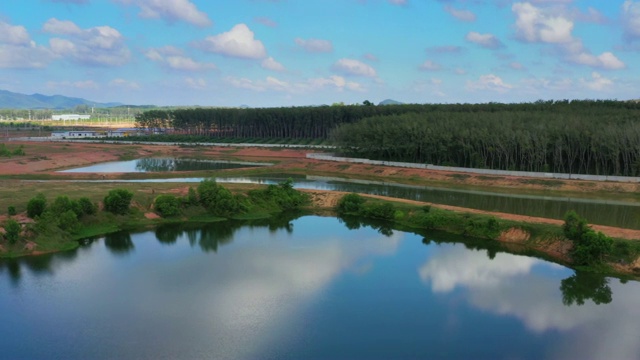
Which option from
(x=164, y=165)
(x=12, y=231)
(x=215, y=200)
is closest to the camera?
(x=12, y=231)

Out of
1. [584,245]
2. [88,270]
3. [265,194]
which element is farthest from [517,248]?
[88,270]

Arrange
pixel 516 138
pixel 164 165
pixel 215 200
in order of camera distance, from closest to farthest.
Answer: pixel 215 200, pixel 516 138, pixel 164 165

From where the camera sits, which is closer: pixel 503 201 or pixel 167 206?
pixel 167 206

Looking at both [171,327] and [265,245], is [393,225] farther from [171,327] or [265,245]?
[171,327]

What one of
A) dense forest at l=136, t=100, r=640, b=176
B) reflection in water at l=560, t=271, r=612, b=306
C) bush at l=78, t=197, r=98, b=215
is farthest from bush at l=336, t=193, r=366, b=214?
dense forest at l=136, t=100, r=640, b=176

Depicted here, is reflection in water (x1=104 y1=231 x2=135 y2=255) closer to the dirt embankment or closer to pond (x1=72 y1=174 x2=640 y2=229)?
the dirt embankment

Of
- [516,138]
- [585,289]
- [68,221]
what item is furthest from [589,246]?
[68,221]

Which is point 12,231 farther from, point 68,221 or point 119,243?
point 119,243

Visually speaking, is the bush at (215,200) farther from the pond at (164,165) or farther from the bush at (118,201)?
the pond at (164,165)
